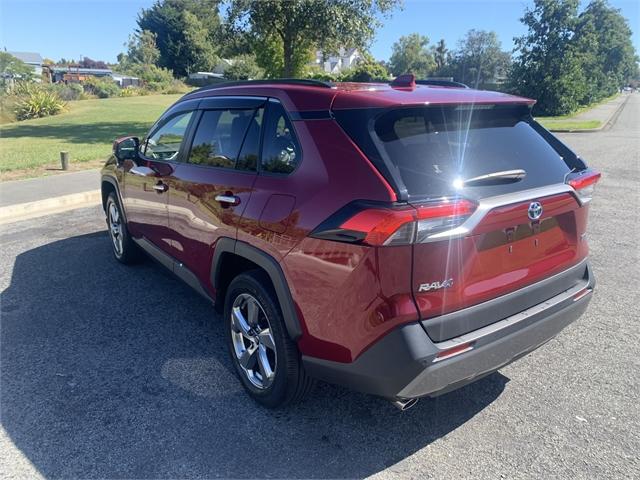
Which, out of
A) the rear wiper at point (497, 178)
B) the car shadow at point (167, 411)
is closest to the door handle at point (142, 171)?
the car shadow at point (167, 411)

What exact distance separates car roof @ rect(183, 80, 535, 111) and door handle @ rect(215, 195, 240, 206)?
62 centimetres

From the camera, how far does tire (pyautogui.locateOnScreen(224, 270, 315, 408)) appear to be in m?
2.65

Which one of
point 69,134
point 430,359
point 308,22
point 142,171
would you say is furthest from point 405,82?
point 69,134

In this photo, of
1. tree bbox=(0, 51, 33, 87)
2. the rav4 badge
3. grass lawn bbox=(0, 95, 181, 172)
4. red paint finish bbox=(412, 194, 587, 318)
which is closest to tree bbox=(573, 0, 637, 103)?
grass lawn bbox=(0, 95, 181, 172)

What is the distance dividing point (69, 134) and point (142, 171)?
16110mm

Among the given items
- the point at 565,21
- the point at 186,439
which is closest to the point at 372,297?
the point at 186,439

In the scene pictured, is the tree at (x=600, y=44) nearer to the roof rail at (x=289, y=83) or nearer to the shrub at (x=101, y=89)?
the roof rail at (x=289, y=83)

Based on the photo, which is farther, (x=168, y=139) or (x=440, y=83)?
(x=168, y=139)

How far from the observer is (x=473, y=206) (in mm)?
2197

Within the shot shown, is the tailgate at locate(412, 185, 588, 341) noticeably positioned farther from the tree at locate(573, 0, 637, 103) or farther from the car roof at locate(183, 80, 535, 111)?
the tree at locate(573, 0, 637, 103)

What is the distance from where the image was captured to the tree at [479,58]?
255 feet

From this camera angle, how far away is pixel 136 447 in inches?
102

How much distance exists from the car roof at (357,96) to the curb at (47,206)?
230 inches

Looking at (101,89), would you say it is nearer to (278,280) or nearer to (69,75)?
(69,75)
